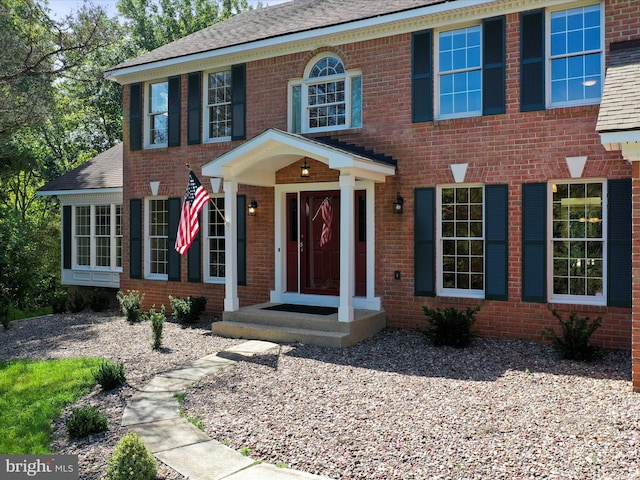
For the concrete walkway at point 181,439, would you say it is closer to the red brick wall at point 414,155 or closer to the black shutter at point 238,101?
the red brick wall at point 414,155

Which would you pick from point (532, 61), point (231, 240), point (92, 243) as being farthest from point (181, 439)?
point (92, 243)

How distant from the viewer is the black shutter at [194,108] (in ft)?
39.4

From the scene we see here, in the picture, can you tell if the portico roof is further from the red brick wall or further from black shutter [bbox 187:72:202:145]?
black shutter [bbox 187:72:202:145]

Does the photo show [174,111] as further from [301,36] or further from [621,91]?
[621,91]

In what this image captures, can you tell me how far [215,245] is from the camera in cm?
1205

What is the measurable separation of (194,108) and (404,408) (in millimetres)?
8727

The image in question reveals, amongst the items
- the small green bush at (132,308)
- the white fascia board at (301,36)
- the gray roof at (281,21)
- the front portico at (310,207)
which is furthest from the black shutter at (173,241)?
the gray roof at (281,21)

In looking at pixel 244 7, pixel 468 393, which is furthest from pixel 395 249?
pixel 244 7

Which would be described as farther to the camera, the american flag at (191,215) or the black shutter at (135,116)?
the black shutter at (135,116)

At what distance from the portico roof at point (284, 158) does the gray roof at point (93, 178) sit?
518 centimetres

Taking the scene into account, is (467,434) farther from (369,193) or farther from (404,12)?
(404,12)

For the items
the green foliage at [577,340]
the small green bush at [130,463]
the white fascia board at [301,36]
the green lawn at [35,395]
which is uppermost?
the white fascia board at [301,36]

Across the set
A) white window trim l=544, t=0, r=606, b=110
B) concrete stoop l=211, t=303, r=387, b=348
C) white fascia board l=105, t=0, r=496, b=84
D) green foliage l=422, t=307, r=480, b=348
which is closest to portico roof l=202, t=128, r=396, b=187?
white fascia board l=105, t=0, r=496, b=84

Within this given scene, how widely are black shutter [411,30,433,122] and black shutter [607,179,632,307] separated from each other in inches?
128
